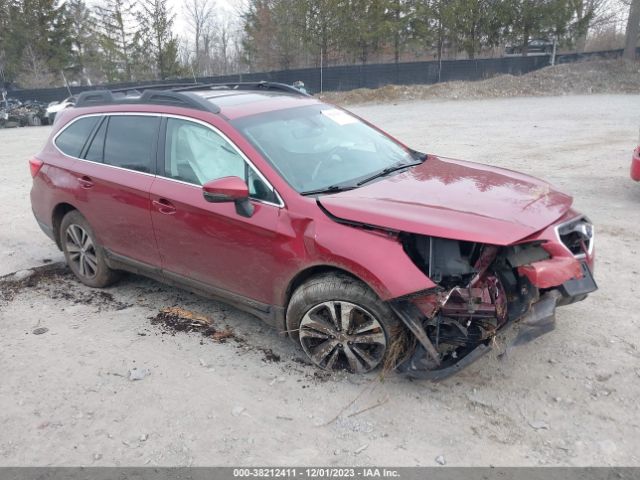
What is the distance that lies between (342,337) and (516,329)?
3.50ft

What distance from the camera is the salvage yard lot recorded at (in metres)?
2.95

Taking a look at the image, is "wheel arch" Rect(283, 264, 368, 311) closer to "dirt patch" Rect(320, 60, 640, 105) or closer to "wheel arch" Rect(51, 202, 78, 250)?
"wheel arch" Rect(51, 202, 78, 250)

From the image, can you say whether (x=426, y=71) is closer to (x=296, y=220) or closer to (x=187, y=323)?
(x=187, y=323)

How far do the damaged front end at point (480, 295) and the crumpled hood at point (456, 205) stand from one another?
159 mm

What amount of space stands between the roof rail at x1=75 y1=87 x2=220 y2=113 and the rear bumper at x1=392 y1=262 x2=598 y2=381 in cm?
215

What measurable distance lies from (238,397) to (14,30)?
172 ft

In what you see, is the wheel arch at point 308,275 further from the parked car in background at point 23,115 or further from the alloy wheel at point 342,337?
the parked car in background at point 23,115

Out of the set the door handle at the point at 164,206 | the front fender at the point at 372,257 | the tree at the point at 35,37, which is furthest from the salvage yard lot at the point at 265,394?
the tree at the point at 35,37

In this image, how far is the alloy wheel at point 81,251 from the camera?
5043 mm

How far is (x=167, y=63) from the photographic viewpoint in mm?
47094

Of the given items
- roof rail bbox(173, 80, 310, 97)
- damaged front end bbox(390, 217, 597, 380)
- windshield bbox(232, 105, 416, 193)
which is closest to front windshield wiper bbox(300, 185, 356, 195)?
windshield bbox(232, 105, 416, 193)

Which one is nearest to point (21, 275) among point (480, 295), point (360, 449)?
point (360, 449)

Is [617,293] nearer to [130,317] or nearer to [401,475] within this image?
[401,475]

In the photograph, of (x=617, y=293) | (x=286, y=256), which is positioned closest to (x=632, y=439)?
(x=617, y=293)
